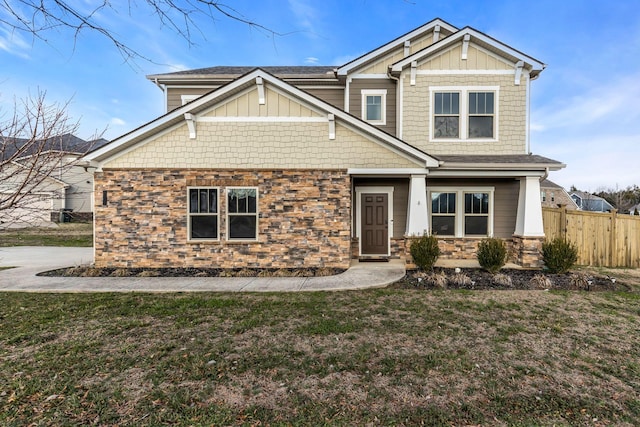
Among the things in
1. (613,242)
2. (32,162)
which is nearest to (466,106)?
(613,242)

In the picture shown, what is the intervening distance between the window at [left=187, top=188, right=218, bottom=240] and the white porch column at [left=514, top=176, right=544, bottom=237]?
30.6 ft

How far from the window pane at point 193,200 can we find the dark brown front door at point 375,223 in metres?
5.32

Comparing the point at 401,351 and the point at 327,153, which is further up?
the point at 327,153

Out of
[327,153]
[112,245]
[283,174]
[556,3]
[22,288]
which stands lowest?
[22,288]

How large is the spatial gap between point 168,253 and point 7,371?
577 centimetres

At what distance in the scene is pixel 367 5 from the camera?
2.68 metres

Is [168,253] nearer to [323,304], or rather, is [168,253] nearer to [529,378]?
[323,304]

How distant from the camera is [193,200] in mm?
9172

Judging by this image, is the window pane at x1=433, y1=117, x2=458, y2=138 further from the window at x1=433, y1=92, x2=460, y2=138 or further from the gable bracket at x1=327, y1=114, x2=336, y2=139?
the gable bracket at x1=327, y1=114, x2=336, y2=139

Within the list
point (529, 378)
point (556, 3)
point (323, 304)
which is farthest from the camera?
point (556, 3)

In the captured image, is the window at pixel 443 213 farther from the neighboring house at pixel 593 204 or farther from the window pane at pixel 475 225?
the neighboring house at pixel 593 204

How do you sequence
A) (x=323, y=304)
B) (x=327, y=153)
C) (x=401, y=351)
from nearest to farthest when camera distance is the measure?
(x=401, y=351) < (x=323, y=304) < (x=327, y=153)

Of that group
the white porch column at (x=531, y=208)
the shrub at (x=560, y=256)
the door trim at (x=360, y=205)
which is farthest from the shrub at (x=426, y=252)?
the white porch column at (x=531, y=208)

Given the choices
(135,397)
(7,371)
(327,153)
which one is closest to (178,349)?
(135,397)
